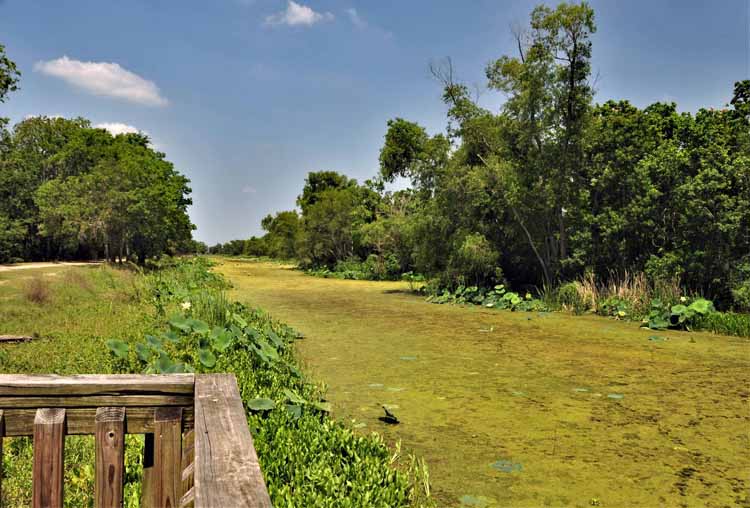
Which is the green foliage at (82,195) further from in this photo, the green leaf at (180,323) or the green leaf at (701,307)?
the green leaf at (701,307)

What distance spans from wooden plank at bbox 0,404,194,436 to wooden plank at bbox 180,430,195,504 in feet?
0.35

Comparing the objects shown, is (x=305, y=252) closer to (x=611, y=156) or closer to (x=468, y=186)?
(x=468, y=186)

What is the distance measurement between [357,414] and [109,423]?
13.4ft

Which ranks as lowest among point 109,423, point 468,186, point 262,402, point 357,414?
point 357,414

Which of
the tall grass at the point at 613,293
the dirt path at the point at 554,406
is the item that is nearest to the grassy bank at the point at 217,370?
the dirt path at the point at 554,406

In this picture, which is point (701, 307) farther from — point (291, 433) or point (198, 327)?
point (291, 433)

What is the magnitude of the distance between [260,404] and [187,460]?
2.79 metres

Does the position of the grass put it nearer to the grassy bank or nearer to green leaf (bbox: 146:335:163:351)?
the grassy bank

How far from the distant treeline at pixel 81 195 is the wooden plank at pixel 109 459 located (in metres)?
17.5

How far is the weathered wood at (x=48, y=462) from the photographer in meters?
1.58

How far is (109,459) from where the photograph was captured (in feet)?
5.33

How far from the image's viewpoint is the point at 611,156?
49.1ft

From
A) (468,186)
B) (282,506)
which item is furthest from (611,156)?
(282,506)

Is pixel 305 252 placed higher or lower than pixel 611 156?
lower
